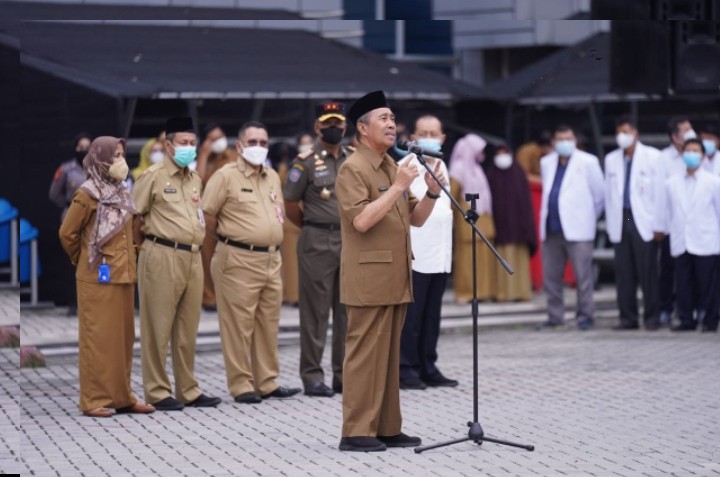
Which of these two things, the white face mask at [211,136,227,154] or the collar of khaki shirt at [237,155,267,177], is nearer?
the collar of khaki shirt at [237,155,267,177]

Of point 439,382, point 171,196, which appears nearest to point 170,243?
point 171,196

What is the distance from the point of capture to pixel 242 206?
12141 millimetres

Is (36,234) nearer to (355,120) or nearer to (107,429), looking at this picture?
(107,429)

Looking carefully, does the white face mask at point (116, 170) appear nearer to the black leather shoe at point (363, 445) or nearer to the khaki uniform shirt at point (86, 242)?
the khaki uniform shirt at point (86, 242)

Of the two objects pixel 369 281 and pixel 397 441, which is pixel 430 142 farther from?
pixel 397 441

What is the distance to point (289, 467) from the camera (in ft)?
30.2

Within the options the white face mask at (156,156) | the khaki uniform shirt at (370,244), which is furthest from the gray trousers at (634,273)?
the khaki uniform shirt at (370,244)

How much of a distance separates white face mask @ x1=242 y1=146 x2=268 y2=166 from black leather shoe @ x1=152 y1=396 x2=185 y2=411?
187 cm

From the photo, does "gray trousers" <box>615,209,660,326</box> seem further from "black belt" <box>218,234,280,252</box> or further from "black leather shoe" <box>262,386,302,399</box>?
"black belt" <box>218,234,280,252</box>

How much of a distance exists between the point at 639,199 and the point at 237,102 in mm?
5156

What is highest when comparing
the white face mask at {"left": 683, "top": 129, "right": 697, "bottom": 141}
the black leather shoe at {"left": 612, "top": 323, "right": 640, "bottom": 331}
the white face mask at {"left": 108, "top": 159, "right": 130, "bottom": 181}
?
the white face mask at {"left": 683, "top": 129, "right": 697, "bottom": 141}

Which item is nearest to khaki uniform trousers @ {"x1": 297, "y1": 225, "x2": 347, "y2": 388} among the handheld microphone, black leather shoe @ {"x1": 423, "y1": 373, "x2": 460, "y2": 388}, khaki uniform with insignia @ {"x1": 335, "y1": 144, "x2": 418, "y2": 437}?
black leather shoe @ {"x1": 423, "y1": 373, "x2": 460, "y2": 388}

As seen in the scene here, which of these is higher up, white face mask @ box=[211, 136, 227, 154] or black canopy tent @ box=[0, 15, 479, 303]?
black canopy tent @ box=[0, 15, 479, 303]

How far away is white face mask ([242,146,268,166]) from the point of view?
40.1ft
